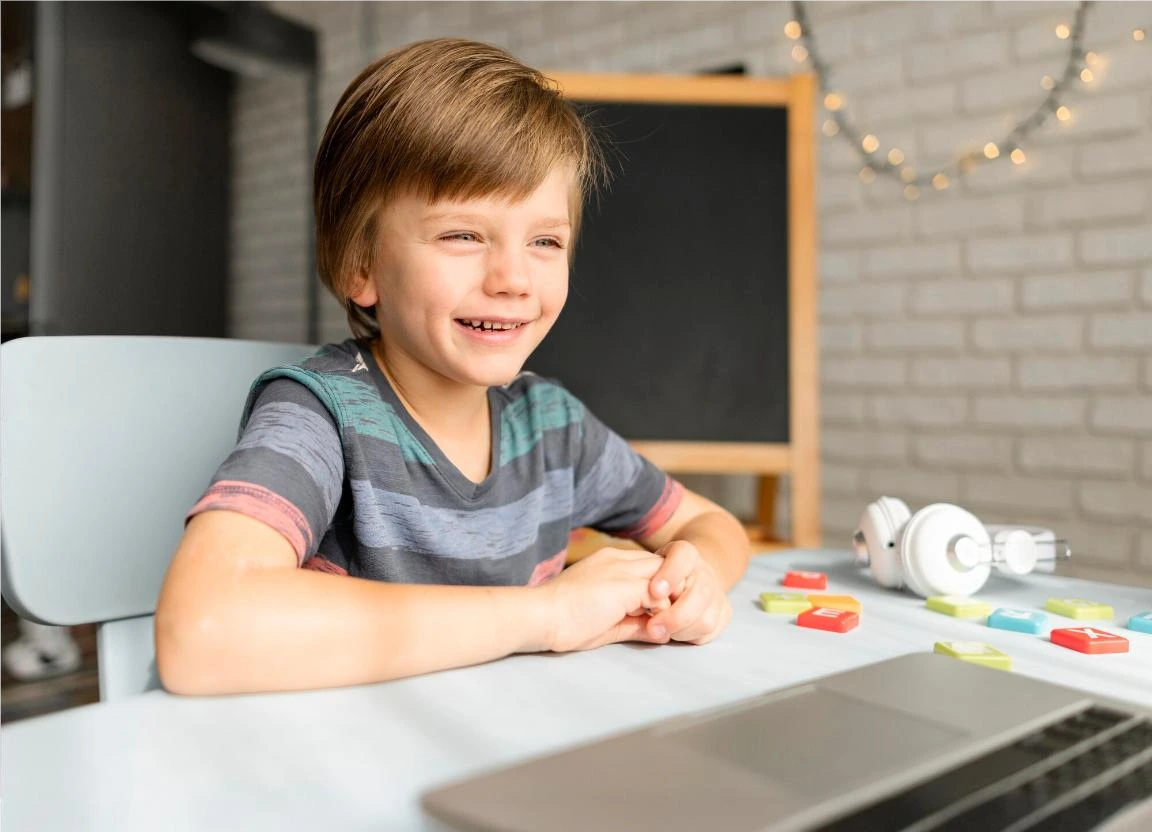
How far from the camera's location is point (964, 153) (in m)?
1.87

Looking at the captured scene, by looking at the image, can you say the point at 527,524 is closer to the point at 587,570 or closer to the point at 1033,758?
the point at 587,570

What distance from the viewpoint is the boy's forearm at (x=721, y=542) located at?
84 centimetres

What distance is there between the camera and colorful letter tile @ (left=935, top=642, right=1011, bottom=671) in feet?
1.88

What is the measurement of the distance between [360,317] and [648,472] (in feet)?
1.09

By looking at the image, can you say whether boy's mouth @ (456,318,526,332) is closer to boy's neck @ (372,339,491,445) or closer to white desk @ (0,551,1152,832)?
boy's neck @ (372,339,491,445)

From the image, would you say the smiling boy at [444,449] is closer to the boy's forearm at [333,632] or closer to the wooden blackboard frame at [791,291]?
the boy's forearm at [333,632]

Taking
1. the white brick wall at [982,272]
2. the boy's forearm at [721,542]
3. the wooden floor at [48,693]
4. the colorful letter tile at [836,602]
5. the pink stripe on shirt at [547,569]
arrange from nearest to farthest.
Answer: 1. the colorful letter tile at [836,602]
2. the boy's forearm at [721,542]
3. the pink stripe on shirt at [547,569]
4. the white brick wall at [982,272]
5. the wooden floor at [48,693]

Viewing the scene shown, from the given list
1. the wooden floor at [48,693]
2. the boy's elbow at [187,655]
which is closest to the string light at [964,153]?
the boy's elbow at [187,655]

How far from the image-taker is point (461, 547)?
0.86 meters

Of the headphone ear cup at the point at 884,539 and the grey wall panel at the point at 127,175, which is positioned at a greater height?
the grey wall panel at the point at 127,175

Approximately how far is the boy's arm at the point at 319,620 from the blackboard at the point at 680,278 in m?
1.16

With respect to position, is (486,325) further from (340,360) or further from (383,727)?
(383,727)

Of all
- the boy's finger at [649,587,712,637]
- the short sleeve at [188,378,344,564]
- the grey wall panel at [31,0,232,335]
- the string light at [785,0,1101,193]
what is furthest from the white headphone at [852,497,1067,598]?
the grey wall panel at [31,0,232,335]

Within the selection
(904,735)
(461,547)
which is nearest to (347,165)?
(461,547)
